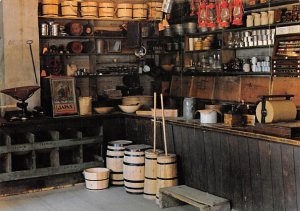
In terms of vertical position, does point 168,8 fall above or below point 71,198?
above

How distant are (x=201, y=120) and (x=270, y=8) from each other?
3303mm

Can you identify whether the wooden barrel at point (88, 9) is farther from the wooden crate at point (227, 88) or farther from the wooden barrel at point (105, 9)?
the wooden crate at point (227, 88)

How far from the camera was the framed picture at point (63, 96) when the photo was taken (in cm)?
757

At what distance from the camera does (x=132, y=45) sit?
906cm

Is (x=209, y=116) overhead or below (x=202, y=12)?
below

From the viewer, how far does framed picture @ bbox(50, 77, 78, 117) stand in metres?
7.57

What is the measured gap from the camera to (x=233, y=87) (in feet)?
30.5

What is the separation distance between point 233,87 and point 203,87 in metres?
0.92

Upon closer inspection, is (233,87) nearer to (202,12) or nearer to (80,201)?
(202,12)

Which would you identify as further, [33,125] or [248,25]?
[248,25]

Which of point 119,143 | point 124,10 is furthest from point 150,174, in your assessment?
point 124,10

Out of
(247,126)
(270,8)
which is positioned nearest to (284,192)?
(247,126)

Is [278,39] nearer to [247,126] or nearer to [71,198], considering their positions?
[247,126]

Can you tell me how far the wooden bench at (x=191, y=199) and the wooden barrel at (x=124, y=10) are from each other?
4704 millimetres
